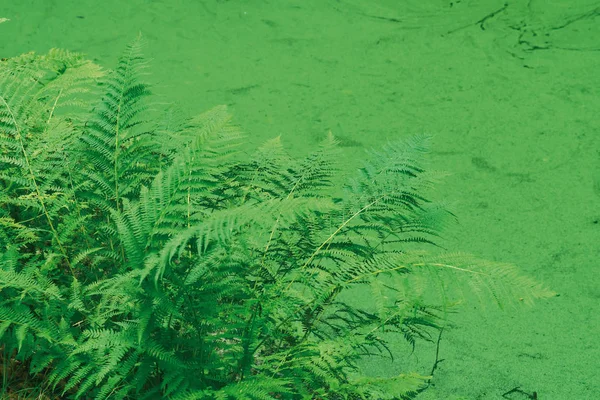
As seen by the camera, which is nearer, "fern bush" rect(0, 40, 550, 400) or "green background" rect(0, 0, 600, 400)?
"fern bush" rect(0, 40, 550, 400)

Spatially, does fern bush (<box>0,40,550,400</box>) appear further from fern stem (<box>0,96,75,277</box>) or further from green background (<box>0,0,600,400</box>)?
green background (<box>0,0,600,400</box>)

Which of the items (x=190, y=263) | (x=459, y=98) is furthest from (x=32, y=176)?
(x=459, y=98)

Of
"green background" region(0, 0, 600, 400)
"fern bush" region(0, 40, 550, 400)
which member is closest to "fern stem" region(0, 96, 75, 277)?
"fern bush" region(0, 40, 550, 400)

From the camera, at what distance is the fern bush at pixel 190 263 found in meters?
1.02

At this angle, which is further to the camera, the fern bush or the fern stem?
the fern stem

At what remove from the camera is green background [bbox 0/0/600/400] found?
5.32 feet

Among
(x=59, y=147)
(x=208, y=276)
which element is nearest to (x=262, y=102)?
(x=59, y=147)

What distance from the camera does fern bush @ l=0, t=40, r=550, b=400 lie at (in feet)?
3.34

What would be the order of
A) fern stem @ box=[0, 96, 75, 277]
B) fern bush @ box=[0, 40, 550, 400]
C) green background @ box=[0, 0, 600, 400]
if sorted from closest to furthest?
fern bush @ box=[0, 40, 550, 400] < fern stem @ box=[0, 96, 75, 277] < green background @ box=[0, 0, 600, 400]

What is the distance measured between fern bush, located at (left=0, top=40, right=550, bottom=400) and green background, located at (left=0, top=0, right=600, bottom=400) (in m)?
0.34

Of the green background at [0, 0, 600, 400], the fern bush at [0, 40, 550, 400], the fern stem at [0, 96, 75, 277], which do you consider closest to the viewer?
the fern bush at [0, 40, 550, 400]

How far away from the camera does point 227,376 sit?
116 cm

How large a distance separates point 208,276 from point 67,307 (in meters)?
0.26

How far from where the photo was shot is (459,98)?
2520 mm
